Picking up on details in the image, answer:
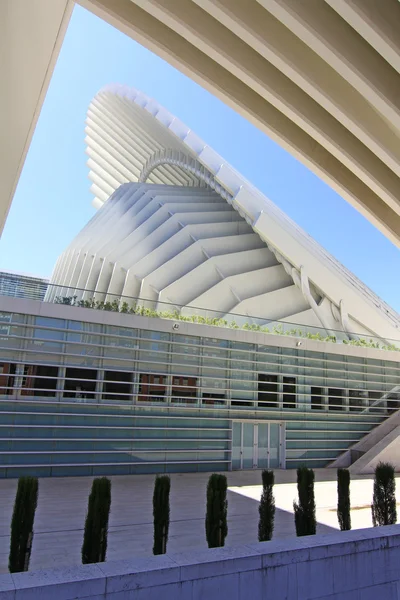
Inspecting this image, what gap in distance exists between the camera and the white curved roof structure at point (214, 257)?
94.6ft

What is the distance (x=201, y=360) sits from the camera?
18719mm

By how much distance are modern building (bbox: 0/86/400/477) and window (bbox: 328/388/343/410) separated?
8cm

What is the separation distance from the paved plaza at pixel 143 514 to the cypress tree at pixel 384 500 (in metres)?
1.29

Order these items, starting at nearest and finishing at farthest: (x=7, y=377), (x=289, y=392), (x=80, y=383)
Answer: (x=7, y=377)
(x=80, y=383)
(x=289, y=392)

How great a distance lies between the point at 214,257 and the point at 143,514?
67.4 feet

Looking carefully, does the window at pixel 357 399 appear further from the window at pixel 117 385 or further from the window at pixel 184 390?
the window at pixel 117 385

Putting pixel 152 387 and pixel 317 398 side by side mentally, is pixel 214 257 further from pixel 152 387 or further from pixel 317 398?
pixel 152 387

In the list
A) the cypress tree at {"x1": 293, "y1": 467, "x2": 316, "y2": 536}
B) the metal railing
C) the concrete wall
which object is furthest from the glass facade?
the concrete wall

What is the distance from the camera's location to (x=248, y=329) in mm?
20156

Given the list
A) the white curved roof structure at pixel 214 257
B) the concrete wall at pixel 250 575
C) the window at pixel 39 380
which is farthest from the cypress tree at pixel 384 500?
the white curved roof structure at pixel 214 257

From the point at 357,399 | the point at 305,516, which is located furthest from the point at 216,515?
the point at 357,399

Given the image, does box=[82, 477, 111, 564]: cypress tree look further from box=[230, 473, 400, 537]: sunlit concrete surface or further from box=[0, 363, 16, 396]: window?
box=[0, 363, 16, 396]: window

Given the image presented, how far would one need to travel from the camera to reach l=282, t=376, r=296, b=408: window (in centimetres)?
2050

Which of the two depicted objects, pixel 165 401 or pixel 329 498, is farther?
pixel 165 401
